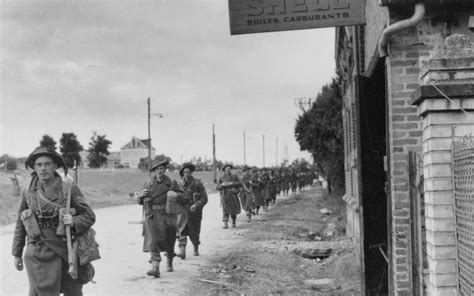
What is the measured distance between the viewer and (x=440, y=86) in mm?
3689

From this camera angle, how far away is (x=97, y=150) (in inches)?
4203

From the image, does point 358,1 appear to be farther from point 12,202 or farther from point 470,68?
point 12,202

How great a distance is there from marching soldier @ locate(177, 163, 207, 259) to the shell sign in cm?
543

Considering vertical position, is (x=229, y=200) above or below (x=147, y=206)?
below

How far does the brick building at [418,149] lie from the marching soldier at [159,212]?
3.57 meters

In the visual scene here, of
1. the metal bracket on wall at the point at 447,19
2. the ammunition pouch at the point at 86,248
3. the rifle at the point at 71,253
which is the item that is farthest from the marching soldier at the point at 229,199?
the rifle at the point at 71,253

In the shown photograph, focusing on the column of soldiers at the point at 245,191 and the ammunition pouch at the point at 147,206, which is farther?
the column of soldiers at the point at 245,191

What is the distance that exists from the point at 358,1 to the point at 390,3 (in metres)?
0.77


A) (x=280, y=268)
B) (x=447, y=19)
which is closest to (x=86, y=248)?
(x=447, y=19)

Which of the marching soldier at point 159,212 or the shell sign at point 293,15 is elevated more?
the shell sign at point 293,15

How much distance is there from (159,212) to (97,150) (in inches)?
3905

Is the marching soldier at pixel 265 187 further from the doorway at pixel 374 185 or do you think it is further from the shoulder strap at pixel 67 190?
the shoulder strap at pixel 67 190

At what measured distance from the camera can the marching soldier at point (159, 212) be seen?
9.79m

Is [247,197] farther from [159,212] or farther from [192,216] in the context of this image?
[159,212]
